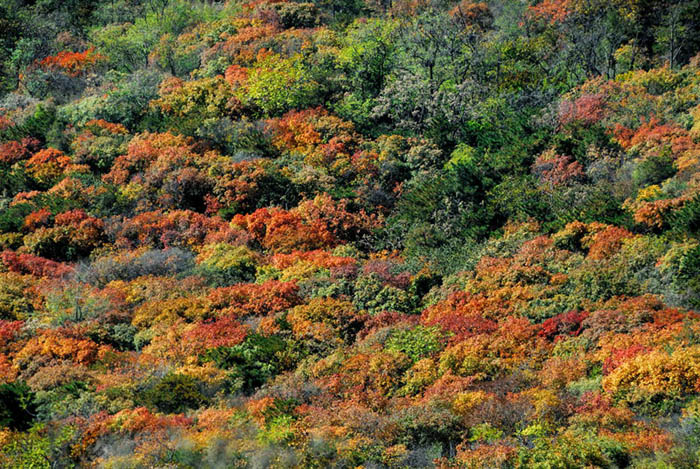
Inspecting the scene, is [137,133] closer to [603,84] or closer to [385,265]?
[385,265]

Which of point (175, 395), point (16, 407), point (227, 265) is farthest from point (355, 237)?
point (16, 407)

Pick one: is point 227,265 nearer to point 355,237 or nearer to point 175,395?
point 355,237

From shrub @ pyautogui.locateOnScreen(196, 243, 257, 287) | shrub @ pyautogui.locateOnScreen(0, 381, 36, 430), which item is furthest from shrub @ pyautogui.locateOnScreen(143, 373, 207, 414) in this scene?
shrub @ pyautogui.locateOnScreen(196, 243, 257, 287)

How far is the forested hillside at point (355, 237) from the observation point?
2028 cm

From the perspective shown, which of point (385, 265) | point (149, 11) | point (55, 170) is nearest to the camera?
point (385, 265)

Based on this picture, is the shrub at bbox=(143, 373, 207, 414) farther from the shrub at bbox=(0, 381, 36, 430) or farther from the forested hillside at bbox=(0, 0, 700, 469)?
the shrub at bbox=(0, 381, 36, 430)

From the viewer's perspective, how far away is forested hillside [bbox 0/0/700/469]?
2028 centimetres

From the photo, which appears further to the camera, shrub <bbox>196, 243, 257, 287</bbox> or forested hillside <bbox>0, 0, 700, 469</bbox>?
shrub <bbox>196, 243, 257, 287</bbox>

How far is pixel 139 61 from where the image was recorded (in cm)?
5722

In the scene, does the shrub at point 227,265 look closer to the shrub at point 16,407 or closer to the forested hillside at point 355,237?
the forested hillside at point 355,237

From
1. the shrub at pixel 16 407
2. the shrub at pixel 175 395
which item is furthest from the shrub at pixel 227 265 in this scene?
the shrub at pixel 16 407

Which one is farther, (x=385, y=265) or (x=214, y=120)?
(x=214, y=120)

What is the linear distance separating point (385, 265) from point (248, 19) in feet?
110

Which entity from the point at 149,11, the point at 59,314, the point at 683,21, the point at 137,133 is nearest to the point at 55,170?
the point at 137,133
